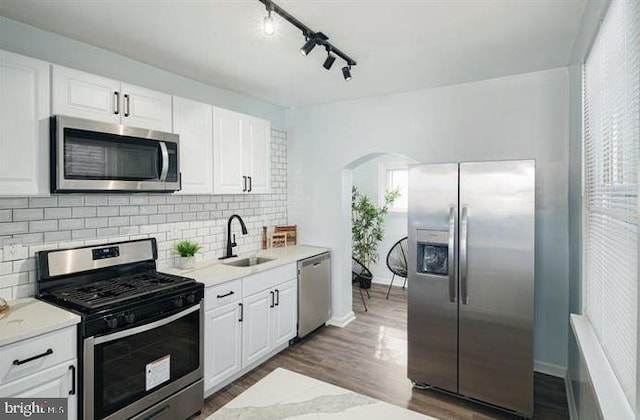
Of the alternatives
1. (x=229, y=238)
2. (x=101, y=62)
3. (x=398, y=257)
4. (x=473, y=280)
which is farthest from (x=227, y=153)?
(x=398, y=257)

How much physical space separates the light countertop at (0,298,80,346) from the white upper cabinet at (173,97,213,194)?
116 cm

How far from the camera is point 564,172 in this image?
9.52ft

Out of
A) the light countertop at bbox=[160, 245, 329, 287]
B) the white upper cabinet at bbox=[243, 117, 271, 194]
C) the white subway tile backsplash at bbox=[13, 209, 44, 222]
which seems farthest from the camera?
the white upper cabinet at bbox=[243, 117, 271, 194]

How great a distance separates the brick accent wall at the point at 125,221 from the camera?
2088 mm

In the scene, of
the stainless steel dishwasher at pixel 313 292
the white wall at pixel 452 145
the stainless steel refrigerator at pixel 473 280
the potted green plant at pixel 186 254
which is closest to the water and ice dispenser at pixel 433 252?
the stainless steel refrigerator at pixel 473 280

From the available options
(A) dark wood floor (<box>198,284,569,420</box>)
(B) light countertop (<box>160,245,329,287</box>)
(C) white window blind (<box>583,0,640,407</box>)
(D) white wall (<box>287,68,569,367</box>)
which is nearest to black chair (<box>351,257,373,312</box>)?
(A) dark wood floor (<box>198,284,569,420</box>)

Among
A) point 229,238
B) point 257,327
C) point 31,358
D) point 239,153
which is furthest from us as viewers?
point 229,238

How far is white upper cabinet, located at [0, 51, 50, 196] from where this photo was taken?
177 centimetres

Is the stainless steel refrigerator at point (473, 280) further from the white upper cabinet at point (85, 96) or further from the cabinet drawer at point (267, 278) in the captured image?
the white upper cabinet at point (85, 96)

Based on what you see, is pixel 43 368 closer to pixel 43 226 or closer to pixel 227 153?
pixel 43 226

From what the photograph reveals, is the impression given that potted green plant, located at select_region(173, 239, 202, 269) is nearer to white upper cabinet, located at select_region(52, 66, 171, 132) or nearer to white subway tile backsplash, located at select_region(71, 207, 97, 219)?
white subway tile backsplash, located at select_region(71, 207, 97, 219)
